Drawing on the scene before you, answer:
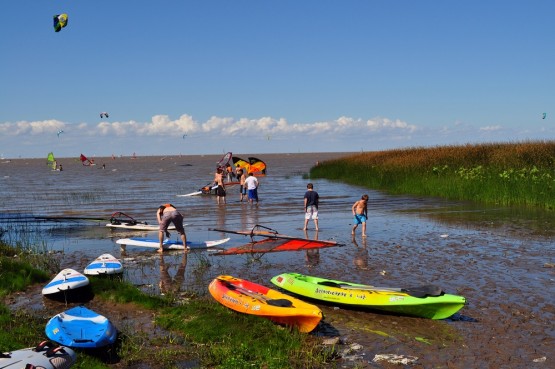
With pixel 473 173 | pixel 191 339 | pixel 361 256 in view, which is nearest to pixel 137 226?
pixel 361 256

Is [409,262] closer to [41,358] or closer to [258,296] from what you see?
[258,296]

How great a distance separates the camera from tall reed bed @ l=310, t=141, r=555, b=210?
81.6 ft

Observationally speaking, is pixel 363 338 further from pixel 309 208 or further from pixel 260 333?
pixel 309 208

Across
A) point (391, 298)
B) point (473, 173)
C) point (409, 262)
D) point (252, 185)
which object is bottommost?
point (409, 262)

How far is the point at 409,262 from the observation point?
13.1 meters

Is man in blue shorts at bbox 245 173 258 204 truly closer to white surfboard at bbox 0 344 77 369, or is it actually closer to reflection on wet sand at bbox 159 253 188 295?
reflection on wet sand at bbox 159 253 188 295

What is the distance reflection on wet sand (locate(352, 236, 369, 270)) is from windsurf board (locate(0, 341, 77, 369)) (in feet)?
24.6

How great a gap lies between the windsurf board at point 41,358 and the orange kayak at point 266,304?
285 cm

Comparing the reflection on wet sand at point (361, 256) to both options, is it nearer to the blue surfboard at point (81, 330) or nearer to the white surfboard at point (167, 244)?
the white surfboard at point (167, 244)

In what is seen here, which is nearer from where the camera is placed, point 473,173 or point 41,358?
point 41,358

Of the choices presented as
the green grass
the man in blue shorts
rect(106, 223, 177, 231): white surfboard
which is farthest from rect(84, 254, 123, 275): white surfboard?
the man in blue shorts

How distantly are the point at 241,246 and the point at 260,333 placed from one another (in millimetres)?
7169

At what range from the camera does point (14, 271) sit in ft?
36.9

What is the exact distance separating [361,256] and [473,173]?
17.2 meters
